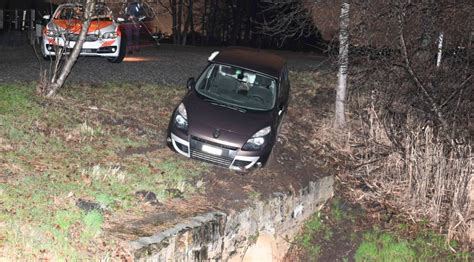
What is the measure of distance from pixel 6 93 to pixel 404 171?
7640mm

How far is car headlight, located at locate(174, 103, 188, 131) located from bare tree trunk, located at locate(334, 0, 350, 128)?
453 centimetres

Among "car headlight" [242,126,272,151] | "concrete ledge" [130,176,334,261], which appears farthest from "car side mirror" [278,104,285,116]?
"concrete ledge" [130,176,334,261]

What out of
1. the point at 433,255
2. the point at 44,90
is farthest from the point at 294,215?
the point at 44,90

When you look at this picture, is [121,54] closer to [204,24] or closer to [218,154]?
[218,154]

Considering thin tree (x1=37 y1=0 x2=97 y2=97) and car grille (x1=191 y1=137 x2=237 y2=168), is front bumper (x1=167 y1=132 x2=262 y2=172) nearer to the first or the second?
car grille (x1=191 y1=137 x2=237 y2=168)

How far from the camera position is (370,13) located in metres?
11.4

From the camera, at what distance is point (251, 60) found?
10.8 m

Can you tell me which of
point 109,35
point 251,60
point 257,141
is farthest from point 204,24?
point 257,141

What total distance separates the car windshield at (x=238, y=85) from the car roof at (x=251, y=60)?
3.6 inches

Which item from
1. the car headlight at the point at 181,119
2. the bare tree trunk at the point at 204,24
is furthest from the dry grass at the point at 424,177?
the bare tree trunk at the point at 204,24

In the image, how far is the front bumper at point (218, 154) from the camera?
9.05 m

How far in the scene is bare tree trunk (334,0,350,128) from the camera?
1247cm

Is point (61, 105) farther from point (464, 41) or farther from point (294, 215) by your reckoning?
point (464, 41)

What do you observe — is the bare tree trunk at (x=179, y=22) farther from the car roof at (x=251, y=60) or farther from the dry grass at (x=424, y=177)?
the dry grass at (x=424, y=177)
